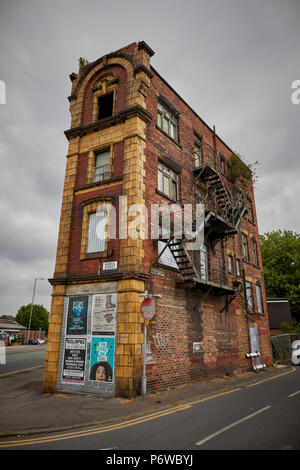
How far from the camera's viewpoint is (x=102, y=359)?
1058 cm

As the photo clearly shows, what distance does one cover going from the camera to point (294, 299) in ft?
117

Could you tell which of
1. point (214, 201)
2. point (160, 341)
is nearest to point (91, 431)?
point (160, 341)

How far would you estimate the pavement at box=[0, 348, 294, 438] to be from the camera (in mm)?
6859

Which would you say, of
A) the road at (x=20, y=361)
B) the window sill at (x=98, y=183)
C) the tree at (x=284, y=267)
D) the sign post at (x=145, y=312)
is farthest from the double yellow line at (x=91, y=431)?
the tree at (x=284, y=267)

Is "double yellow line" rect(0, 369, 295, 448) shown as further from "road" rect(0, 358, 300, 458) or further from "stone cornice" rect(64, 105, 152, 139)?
"stone cornice" rect(64, 105, 152, 139)

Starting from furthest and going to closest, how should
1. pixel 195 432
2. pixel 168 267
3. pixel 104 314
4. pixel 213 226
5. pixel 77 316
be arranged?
pixel 213 226
pixel 168 267
pixel 77 316
pixel 104 314
pixel 195 432

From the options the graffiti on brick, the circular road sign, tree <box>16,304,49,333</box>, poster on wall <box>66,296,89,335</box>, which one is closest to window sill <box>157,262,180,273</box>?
the graffiti on brick

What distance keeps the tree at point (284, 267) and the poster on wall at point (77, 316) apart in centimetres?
3179

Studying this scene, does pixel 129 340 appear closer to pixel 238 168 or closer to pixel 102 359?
pixel 102 359

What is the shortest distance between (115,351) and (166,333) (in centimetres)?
239

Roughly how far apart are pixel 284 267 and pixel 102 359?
112 ft

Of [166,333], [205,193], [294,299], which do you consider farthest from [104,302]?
[294,299]

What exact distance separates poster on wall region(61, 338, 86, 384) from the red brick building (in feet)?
0.12
